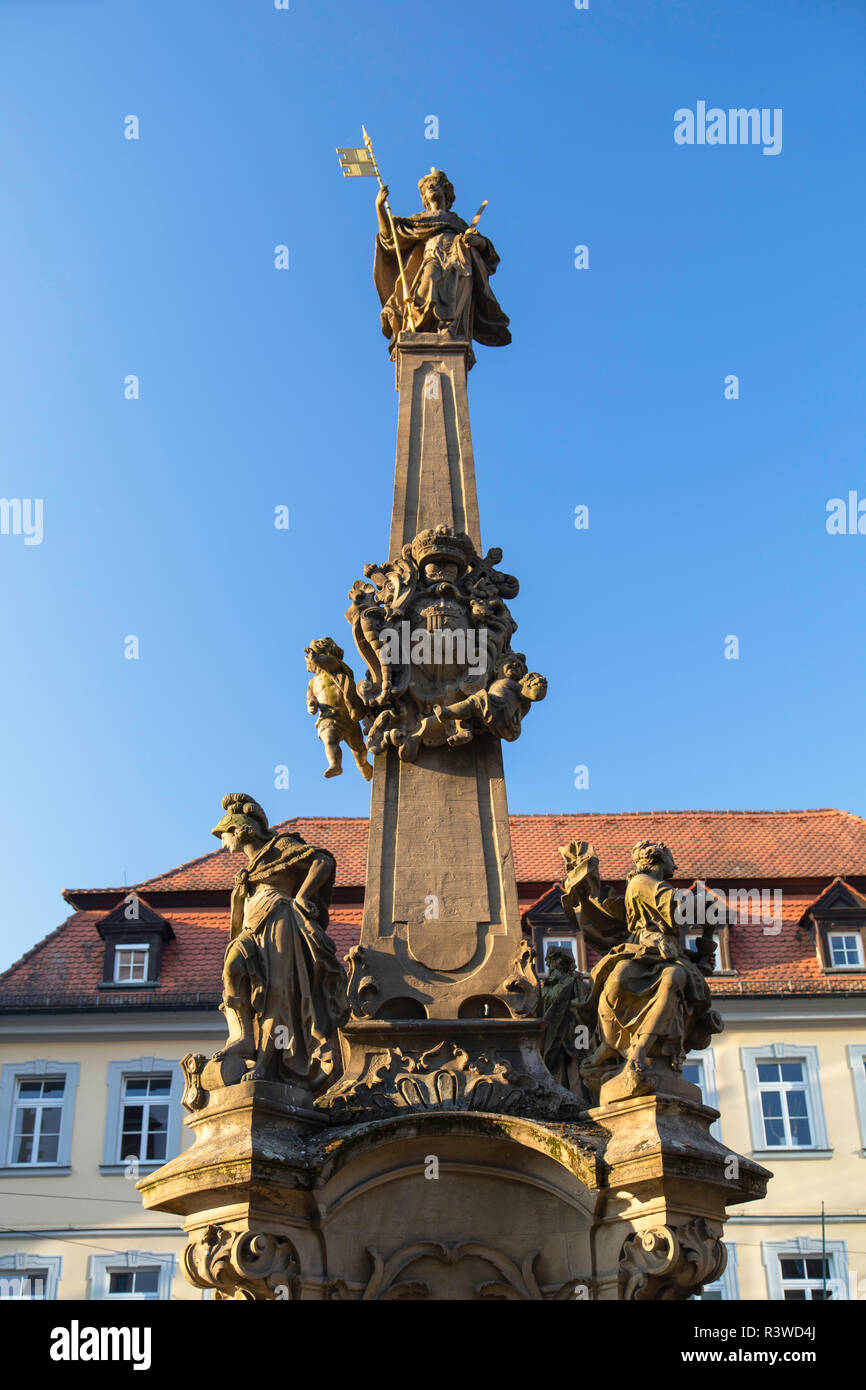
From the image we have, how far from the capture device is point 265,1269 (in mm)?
6941

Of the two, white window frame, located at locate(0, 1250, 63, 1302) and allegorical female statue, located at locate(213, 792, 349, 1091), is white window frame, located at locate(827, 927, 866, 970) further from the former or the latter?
allegorical female statue, located at locate(213, 792, 349, 1091)

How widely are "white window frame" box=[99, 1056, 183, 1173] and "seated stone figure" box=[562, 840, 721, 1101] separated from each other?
16127 millimetres

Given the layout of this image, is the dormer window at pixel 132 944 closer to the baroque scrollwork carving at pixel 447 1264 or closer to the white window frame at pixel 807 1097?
the white window frame at pixel 807 1097

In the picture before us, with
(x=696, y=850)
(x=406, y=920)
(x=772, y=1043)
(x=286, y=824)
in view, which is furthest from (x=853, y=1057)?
(x=406, y=920)

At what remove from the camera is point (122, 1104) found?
23094 mm

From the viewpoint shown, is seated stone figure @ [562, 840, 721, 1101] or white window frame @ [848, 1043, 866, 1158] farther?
white window frame @ [848, 1043, 866, 1158]

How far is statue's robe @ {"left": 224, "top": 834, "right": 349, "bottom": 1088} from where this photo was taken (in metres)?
7.64

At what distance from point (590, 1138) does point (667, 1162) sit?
0.47 m

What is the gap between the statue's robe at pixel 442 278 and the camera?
11.3 meters

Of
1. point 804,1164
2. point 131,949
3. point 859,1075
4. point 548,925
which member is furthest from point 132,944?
point 859,1075

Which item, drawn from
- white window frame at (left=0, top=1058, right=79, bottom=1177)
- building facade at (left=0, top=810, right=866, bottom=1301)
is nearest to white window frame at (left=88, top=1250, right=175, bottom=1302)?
building facade at (left=0, top=810, right=866, bottom=1301)

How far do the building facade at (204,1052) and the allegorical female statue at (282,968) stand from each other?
14.7 m

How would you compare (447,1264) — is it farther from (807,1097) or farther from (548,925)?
(807,1097)
